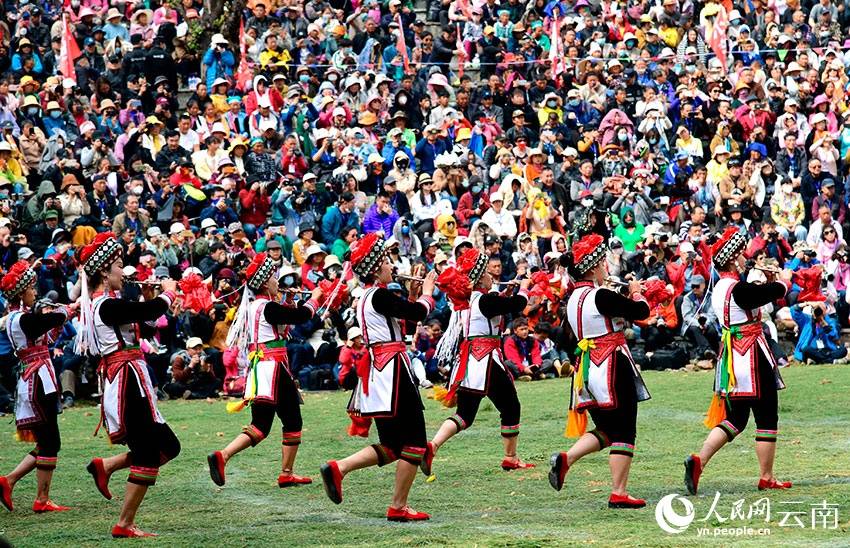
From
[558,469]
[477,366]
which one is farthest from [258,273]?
[558,469]

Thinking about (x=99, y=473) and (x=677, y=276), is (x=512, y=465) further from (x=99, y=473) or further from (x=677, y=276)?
(x=677, y=276)

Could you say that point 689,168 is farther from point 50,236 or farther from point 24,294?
point 24,294

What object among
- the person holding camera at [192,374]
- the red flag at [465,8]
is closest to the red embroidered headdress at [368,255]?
the person holding camera at [192,374]

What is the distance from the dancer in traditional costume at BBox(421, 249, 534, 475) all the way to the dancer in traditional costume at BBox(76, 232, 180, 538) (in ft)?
9.49

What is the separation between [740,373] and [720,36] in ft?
53.5

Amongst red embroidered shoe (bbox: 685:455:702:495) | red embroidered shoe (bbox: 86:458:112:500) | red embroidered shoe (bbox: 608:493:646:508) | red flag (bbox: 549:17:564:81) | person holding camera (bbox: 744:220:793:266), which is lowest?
red embroidered shoe (bbox: 608:493:646:508)

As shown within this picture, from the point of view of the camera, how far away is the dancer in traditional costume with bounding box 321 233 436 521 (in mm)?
10234

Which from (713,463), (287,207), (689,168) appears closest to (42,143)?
(287,207)

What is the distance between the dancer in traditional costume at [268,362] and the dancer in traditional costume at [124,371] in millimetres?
1618

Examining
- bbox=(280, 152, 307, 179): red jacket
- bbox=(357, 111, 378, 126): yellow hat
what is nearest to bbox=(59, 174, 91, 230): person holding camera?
bbox=(280, 152, 307, 179): red jacket

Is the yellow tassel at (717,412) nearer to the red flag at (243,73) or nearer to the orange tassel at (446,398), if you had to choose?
the orange tassel at (446,398)

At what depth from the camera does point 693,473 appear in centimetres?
1056

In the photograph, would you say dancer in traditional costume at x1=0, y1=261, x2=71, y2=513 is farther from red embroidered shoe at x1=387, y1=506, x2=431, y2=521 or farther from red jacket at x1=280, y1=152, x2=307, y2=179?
red jacket at x1=280, y1=152, x2=307, y2=179

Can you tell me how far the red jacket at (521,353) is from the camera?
65.3 ft
